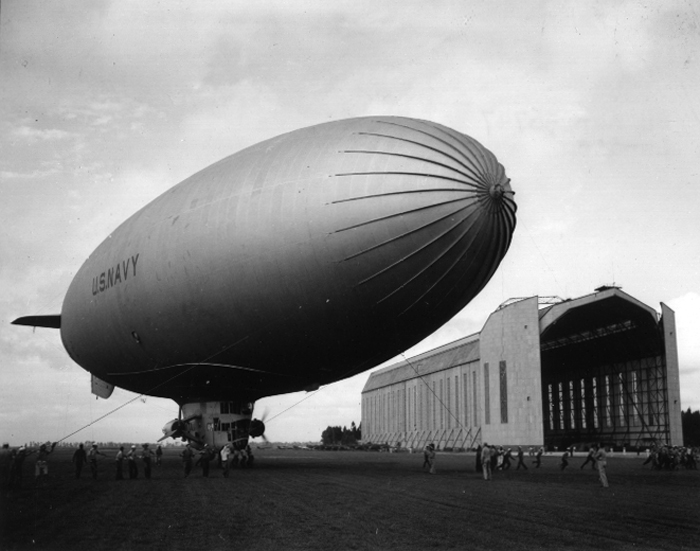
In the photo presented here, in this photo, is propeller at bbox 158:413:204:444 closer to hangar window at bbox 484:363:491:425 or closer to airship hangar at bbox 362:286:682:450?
airship hangar at bbox 362:286:682:450

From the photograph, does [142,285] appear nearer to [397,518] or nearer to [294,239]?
[294,239]

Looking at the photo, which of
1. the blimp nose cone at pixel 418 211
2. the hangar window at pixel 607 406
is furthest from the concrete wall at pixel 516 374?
the blimp nose cone at pixel 418 211

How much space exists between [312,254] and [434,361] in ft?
208

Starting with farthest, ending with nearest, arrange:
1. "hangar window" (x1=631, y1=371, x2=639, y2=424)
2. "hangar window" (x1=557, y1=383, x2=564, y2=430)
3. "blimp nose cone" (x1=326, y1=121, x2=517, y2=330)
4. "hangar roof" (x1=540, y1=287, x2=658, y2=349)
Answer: "hangar window" (x1=557, y1=383, x2=564, y2=430) → "hangar window" (x1=631, y1=371, x2=639, y2=424) → "hangar roof" (x1=540, y1=287, x2=658, y2=349) → "blimp nose cone" (x1=326, y1=121, x2=517, y2=330)

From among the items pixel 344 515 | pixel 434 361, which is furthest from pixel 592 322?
pixel 344 515

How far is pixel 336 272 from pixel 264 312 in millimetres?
2470

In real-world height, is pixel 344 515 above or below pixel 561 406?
below

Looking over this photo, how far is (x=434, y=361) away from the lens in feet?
258

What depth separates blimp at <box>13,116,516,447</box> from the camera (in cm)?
1636

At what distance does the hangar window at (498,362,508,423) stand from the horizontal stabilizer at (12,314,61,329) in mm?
34685

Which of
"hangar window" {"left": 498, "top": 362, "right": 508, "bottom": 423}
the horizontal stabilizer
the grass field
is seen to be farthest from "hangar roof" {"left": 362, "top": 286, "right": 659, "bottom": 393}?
the grass field

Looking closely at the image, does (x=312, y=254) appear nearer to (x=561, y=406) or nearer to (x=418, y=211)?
(x=418, y=211)

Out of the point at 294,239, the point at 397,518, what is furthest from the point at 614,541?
the point at 294,239

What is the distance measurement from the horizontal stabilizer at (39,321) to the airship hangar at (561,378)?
19295 millimetres
